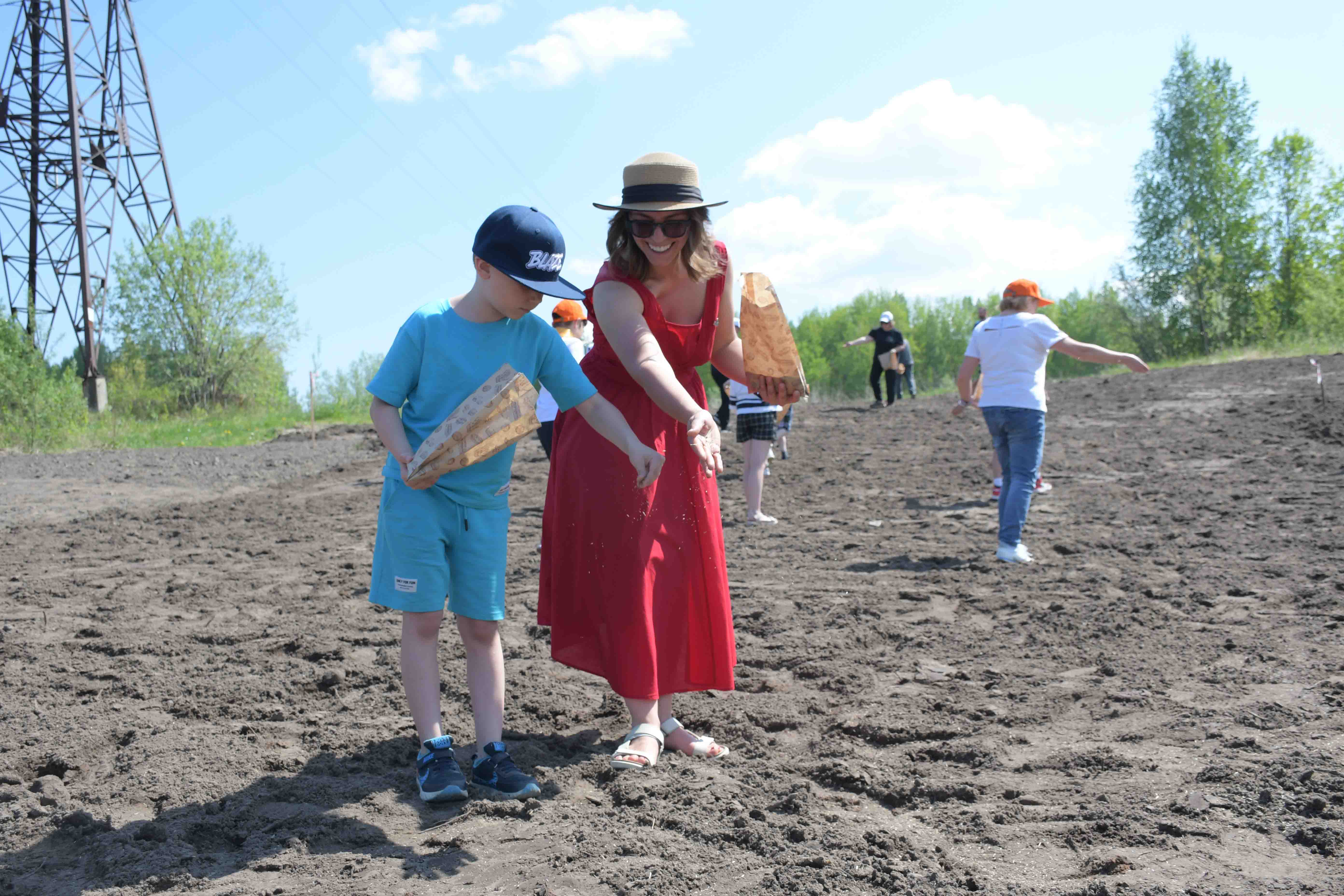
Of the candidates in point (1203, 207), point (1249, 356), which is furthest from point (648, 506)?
point (1203, 207)

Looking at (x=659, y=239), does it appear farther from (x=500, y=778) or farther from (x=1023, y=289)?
(x=1023, y=289)

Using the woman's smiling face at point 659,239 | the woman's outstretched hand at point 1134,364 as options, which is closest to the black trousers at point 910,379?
the woman's outstretched hand at point 1134,364

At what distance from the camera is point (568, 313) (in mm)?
8242

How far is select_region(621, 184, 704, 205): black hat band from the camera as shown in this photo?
328cm

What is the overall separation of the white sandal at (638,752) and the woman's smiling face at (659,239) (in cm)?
156

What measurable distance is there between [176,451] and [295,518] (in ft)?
26.0

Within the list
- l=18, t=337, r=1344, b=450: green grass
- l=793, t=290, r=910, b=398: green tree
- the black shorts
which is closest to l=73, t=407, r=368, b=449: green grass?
l=18, t=337, r=1344, b=450: green grass

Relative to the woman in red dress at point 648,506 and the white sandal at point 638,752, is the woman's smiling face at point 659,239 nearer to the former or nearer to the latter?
the woman in red dress at point 648,506

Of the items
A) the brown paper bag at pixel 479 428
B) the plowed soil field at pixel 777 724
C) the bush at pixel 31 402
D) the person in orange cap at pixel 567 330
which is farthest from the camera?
the bush at pixel 31 402

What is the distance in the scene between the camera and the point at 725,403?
1562cm

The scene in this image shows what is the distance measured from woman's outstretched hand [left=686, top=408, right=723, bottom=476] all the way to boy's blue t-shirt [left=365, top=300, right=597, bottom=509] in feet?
1.19

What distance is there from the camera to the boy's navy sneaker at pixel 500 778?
308cm

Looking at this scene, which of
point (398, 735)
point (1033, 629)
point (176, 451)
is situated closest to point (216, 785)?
point (398, 735)

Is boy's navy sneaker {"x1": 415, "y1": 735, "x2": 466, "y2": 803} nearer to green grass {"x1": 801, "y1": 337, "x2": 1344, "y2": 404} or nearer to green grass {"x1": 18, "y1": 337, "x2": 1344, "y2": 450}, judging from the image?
green grass {"x1": 18, "y1": 337, "x2": 1344, "y2": 450}
